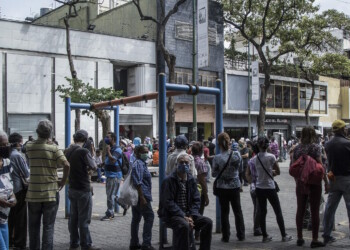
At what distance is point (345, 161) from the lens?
23.5 ft

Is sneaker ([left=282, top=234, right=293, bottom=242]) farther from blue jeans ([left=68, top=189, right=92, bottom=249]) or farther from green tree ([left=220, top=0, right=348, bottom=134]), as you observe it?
green tree ([left=220, top=0, right=348, bottom=134])

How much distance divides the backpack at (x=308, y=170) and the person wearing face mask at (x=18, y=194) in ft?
13.6

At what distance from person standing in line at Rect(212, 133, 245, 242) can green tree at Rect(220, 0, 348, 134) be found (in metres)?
20.4

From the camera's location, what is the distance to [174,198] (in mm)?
5930

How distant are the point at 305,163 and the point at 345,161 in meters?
0.61

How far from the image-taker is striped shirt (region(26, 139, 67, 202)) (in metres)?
6.16

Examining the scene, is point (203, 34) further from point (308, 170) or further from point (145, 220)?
point (145, 220)

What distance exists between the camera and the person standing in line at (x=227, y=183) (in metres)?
7.61

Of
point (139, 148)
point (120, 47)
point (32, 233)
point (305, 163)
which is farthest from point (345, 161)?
point (120, 47)

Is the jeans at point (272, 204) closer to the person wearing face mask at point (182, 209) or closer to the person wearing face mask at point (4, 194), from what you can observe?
the person wearing face mask at point (182, 209)

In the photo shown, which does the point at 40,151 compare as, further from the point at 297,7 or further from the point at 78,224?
the point at 297,7

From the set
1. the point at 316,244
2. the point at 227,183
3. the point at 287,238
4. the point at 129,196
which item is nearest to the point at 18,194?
the point at 129,196

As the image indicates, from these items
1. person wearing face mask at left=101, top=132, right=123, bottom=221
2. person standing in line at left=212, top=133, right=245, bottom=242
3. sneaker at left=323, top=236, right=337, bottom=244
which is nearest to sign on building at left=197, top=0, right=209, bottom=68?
person wearing face mask at left=101, top=132, right=123, bottom=221

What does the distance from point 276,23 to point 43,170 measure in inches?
937
